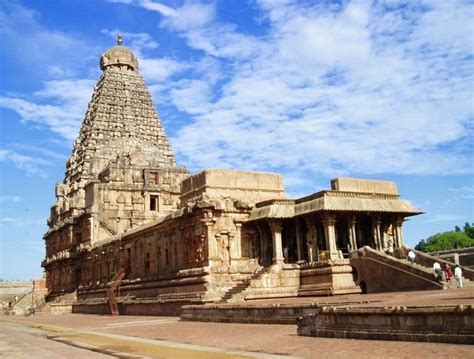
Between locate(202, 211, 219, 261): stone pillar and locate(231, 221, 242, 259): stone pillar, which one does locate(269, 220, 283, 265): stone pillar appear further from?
locate(202, 211, 219, 261): stone pillar

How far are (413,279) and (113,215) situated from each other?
38.9 metres

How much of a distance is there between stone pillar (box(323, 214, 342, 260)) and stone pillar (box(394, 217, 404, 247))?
18.0 ft

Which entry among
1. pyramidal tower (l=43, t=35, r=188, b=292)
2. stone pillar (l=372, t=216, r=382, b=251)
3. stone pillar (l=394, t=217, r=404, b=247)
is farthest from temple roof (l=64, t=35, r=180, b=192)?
stone pillar (l=394, t=217, r=404, b=247)

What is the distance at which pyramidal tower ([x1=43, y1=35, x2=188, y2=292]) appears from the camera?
57.7 meters

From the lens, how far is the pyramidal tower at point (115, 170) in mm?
57719

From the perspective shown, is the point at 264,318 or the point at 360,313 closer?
the point at 360,313

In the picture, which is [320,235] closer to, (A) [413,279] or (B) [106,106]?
(A) [413,279]

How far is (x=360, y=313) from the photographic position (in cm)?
1341

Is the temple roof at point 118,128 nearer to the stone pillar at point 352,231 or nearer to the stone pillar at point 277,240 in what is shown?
the stone pillar at point 277,240

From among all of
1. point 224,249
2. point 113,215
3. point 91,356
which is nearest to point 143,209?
point 113,215

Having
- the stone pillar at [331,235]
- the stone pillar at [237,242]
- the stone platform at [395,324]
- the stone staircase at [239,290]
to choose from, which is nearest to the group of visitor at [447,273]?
the stone pillar at [331,235]

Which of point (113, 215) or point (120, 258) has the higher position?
point (113, 215)

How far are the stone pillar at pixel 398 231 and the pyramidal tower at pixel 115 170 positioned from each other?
3235cm

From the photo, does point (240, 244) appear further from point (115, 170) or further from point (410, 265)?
point (115, 170)
